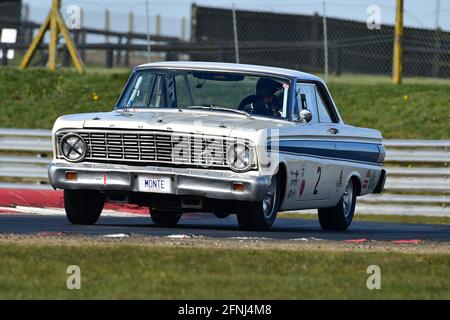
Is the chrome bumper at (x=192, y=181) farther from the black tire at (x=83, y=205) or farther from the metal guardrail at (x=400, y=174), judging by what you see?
the metal guardrail at (x=400, y=174)

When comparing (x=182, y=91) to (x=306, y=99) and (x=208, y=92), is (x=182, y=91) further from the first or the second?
(x=306, y=99)

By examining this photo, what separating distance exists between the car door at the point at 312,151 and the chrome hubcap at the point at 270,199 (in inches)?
21.8

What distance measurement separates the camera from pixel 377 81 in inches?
1078

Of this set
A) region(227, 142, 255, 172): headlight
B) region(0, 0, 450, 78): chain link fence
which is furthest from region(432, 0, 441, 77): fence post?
region(227, 142, 255, 172): headlight

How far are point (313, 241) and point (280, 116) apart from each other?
1912 mm

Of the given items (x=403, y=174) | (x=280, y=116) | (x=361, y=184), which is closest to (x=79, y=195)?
(x=280, y=116)

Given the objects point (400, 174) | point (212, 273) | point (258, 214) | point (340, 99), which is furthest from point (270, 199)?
point (340, 99)

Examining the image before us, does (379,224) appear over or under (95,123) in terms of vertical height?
under

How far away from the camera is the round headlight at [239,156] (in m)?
12.9

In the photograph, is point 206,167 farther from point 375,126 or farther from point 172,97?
point 375,126

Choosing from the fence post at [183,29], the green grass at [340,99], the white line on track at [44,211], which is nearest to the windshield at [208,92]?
the white line on track at [44,211]

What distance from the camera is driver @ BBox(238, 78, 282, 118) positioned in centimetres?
1418

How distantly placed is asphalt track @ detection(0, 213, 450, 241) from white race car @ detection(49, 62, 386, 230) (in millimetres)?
275
